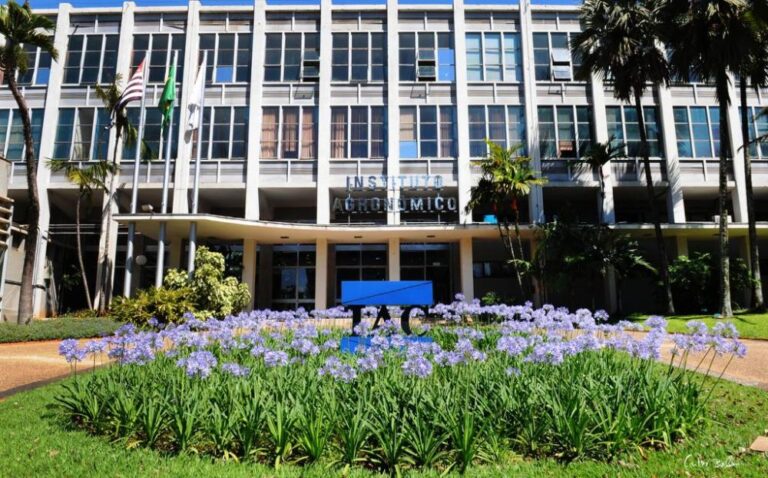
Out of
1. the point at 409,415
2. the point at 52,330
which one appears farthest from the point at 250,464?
the point at 52,330

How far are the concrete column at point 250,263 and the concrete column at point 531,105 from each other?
1357 cm

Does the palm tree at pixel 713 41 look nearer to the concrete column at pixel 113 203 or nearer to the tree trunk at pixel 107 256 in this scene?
the tree trunk at pixel 107 256

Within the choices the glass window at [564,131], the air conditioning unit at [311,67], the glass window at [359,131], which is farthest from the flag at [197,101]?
the glass window at [564,131]

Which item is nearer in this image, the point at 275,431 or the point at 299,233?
the point at 275,431

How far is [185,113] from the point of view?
78.0 feet

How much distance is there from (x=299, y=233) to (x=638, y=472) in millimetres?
18731

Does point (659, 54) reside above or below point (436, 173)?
above

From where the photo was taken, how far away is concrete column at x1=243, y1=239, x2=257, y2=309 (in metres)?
22.3

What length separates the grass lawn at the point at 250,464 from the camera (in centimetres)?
394

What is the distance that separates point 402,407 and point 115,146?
75.6 feet

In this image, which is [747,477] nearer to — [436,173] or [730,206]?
[436,173]

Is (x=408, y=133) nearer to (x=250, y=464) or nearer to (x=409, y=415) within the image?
(x=409, y=415)

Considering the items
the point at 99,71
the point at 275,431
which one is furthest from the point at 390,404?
the point at 99,71

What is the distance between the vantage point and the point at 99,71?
24734mm
